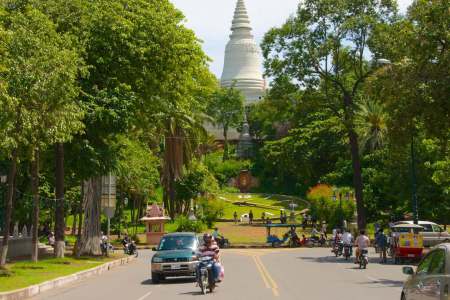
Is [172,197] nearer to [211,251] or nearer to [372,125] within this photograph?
[372,125]

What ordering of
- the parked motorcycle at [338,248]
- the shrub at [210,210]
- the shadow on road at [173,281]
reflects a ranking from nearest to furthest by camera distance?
1. the shadow on road at [173,281]
2. the parked motorcycle at [338,248]
3. the shrub at [210,210]

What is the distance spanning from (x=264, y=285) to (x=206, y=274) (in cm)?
225

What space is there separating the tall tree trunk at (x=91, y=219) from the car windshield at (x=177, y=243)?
11814 millimetres

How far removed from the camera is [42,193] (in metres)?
46.4

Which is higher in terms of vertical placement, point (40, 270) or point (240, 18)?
point (240, 18)

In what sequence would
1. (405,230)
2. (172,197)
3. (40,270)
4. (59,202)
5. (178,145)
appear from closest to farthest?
(40,270)
(59,202)
(405,230)
(178,145)
(172,197)

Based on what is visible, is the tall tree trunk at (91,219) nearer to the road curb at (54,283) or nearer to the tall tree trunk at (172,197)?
the road curb at (54,283)

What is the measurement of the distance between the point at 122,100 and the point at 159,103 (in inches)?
169

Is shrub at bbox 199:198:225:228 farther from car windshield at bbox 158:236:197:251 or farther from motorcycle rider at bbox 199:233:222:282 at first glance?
motorcycle rider at bbox 199:233:222:282

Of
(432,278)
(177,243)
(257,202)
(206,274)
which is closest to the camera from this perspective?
(432,278)

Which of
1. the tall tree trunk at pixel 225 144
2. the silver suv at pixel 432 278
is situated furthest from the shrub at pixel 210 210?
the silver suv at pixel 432 278

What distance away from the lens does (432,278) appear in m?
9.95

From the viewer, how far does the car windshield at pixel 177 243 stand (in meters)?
23.2

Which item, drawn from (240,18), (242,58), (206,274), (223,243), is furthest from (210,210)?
(240,18)
